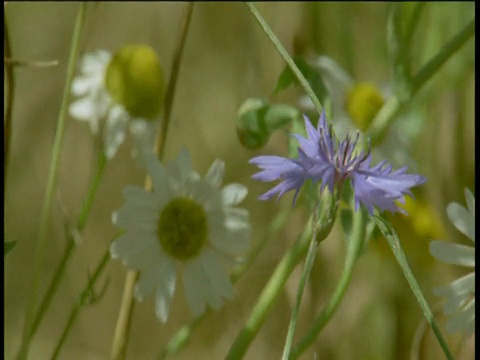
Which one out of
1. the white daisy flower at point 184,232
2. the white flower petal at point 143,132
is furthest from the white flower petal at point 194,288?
the white flower petal at point 143,132

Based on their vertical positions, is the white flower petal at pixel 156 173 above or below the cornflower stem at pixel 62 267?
above

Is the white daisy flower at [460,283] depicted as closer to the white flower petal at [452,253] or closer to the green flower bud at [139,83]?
the white flower petal at [452,253]

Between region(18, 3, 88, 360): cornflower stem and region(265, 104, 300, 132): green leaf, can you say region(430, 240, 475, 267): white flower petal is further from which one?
region(18, 3, 88, 360): cornflower stem

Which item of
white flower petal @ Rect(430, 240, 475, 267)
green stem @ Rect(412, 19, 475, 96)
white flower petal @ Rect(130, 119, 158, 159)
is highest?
green stem @ Rect(412, 19, 475, 96)

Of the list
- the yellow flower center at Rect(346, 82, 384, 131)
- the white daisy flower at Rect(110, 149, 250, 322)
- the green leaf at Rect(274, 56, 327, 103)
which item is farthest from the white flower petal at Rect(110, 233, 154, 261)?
the yellow flower center at Rect(346, 82, 384, 131)

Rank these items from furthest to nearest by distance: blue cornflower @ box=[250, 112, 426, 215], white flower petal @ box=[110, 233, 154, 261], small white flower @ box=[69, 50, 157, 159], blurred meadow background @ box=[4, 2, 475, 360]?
1. blurred meadow background @ box=[4, 2, 475, 360]
2. small white flower @ box=[69, 50, 157, 159]
3. white flower petal @ box=[110, 233, 154, 261]
4. blue cornflower @ box=[250, 112, 426, 215]

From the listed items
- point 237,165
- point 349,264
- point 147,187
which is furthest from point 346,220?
point 237,165
